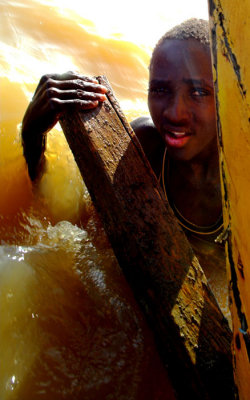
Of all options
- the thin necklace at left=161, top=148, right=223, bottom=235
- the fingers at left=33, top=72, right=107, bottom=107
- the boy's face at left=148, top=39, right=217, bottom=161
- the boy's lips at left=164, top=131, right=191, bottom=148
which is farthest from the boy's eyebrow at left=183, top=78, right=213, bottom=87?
the thin necklace at left=161, top=148, right=223, bottom=235

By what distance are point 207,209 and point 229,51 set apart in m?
1.35

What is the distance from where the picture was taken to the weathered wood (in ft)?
3.44

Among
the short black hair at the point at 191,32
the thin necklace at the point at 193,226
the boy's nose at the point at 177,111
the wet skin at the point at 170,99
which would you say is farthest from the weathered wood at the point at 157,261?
the thin necklace at the point at 193,226

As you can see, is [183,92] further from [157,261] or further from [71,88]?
[157,261]

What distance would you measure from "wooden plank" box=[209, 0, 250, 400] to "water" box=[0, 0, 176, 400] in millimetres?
584

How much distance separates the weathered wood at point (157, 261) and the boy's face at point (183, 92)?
406 millimetres

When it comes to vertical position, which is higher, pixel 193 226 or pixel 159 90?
pixel 159 90

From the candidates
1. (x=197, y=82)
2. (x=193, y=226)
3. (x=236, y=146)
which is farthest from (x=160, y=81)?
(x=236, y=146)

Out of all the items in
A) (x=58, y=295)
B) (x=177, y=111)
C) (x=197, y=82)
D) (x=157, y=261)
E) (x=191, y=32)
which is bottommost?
(x=58, y=295)

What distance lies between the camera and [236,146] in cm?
88

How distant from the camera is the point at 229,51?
88 cm

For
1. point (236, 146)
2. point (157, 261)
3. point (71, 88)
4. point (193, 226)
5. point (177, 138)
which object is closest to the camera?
point (236, 146)

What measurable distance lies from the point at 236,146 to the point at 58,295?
3.48 feet

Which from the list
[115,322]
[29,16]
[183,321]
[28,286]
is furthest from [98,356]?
[29,16]
